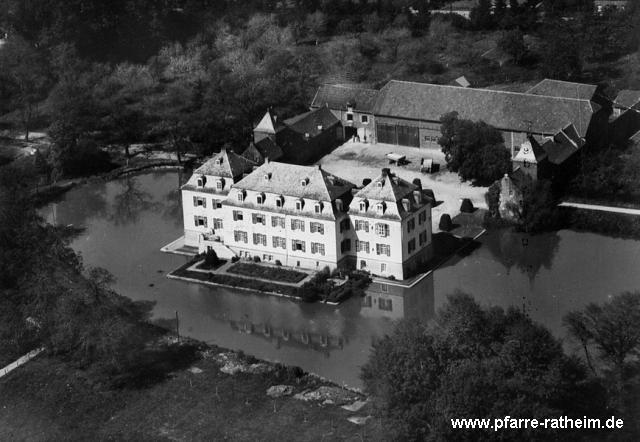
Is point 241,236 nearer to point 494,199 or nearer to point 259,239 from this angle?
point 259,239

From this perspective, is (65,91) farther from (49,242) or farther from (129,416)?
(129,416)

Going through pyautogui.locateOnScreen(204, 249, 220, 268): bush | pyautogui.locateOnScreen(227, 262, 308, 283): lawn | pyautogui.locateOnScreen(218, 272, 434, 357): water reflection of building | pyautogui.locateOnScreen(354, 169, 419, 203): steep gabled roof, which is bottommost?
pyautogui.locateOnScreen(218, 272, 434, 357): water reflection of building

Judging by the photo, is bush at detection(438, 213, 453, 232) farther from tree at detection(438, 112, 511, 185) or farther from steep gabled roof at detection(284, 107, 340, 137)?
steep gabled roof at detection(284, 107, 340, 137)

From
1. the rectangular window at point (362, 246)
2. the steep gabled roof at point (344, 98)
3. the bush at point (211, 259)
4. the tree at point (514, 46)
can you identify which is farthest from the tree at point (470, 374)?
the tree at point (514, 46)

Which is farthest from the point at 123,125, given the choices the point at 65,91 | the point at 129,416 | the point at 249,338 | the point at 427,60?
the point at 129,416

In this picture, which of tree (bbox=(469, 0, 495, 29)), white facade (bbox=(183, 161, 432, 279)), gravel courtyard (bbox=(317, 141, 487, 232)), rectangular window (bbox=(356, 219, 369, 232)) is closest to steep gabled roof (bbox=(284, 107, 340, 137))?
gravel courtyard (bbox=(317, 141, 487, 232))

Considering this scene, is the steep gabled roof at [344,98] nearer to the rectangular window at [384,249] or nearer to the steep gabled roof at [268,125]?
the steep gabled roof at [268,125]
